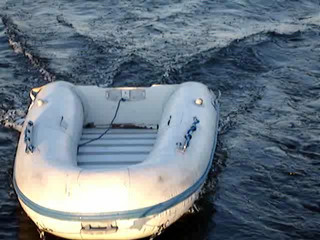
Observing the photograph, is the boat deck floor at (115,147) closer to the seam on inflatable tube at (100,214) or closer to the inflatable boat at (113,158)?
the inflatable boat at (113,158)

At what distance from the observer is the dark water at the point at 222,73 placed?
23.7ft

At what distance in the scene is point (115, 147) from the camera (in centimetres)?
711

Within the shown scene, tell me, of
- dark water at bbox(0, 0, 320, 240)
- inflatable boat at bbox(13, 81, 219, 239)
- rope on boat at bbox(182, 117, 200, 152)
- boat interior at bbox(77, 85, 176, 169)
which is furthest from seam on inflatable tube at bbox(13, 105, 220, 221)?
boat interior at bbox(77, 85, 176, 169)

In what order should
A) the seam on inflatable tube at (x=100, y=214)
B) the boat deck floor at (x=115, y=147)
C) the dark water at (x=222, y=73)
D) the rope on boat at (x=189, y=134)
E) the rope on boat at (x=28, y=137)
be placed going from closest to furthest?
the seam on inflatable tube at (x=100, y=214), the rope on boat at (x=28, y=137), the rope on boat at (x=189, y=134), the boat deck floor at (x=115, y=147), the dark water at (x=222, y=73)

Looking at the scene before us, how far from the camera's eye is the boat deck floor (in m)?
6.68

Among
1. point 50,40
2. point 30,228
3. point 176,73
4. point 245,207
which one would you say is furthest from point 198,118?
point 50,40

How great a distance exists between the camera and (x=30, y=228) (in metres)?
6.80

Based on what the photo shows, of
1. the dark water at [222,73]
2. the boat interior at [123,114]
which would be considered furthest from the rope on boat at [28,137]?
the dark water at [222,73]

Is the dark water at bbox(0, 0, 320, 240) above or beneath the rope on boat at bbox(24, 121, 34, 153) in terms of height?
beneath

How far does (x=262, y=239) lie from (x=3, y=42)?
846 cm

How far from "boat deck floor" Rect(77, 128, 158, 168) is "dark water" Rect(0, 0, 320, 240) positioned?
3.26ft

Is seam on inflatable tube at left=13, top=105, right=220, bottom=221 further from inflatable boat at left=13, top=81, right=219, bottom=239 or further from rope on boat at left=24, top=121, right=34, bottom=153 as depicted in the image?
rope on boat at left=24, top=121, right=34, bottom=153

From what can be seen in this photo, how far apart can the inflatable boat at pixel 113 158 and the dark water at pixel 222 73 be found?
90cm

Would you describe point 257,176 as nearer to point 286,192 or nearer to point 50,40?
point 286,192
